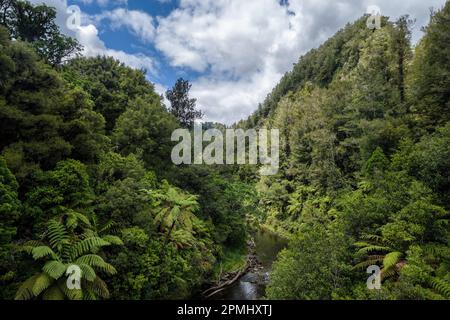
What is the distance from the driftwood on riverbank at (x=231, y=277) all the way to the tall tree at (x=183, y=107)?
14.6 metres

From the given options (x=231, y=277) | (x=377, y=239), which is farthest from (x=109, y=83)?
(x=377, y=239)

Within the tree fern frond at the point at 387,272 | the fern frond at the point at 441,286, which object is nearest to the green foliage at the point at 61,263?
the tree fern frond at the point at 387,272

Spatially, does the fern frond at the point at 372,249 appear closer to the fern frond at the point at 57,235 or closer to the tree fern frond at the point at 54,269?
the tree fern frond at the point at 54,269

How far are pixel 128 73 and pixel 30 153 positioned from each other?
2002cm

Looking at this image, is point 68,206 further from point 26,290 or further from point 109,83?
point 109,83

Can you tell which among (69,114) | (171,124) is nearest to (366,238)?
(69,114)

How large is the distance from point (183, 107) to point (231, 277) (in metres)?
17.9

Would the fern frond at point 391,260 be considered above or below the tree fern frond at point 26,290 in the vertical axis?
above

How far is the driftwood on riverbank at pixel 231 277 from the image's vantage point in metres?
16.5

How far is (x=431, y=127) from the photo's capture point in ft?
53.1

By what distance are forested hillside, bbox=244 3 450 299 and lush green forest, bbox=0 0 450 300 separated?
0.07 meters

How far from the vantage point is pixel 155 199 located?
14344 millimetres

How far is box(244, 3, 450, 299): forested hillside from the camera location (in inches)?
342

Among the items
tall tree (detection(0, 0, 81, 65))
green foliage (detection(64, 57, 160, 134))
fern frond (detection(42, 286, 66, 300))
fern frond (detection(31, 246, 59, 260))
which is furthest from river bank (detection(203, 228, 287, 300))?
tall tree (detection(0, 0, 81, 65))
